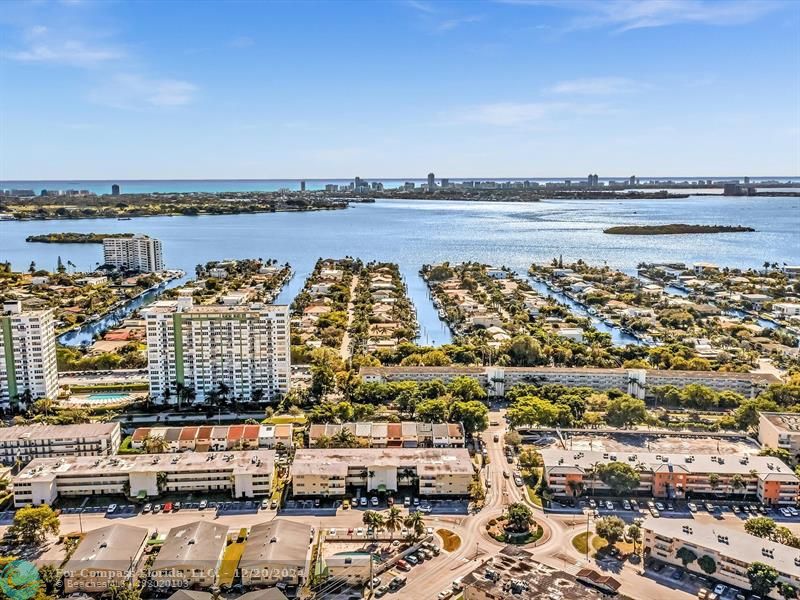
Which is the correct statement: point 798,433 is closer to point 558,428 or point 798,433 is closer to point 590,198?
point 558,428

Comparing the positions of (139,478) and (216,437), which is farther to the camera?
(216,437)

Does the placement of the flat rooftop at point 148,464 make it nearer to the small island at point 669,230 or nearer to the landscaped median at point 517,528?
the landscaped median at point 517,528

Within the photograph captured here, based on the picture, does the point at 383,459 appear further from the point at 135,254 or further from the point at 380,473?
the point at 135,254

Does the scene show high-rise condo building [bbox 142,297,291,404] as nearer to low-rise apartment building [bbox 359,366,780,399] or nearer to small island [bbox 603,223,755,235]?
low-rise apartment building [bbox 359,366,780,399]

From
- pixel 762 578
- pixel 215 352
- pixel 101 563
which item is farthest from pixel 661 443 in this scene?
pixel 101 563

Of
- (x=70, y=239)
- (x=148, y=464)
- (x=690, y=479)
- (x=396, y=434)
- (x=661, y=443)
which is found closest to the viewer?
(x=690, y=479)

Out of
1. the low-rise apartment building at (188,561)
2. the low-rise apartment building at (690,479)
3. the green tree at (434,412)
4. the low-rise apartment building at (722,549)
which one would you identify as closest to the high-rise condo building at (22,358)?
the low-rise apartment building at (188,561)
